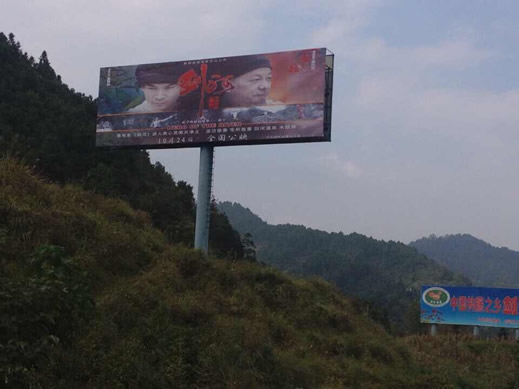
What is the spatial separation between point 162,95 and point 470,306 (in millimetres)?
11151

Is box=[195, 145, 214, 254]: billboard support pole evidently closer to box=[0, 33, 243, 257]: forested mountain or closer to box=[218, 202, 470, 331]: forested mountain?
box=[0, 33, 243, 257]: forested mountain

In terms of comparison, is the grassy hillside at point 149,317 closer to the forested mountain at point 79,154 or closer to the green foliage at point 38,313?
the green foliage at point 38,313

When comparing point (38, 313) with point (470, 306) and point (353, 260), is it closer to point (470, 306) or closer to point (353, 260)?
point (470, 306)

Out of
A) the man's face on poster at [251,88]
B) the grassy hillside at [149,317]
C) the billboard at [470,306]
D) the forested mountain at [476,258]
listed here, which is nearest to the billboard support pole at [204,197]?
the man's face on poster at [251,88]

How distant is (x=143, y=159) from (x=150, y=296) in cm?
2923

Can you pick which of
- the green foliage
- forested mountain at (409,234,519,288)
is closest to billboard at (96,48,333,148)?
the green foliage

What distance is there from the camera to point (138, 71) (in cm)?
1752

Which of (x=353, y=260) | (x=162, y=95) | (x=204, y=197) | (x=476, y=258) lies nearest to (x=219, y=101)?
(x=162, y=95)

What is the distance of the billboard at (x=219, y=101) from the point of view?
15328mm

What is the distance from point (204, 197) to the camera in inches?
628

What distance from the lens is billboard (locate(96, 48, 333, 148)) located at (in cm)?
1533

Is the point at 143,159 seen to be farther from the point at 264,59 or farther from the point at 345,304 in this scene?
the point at 345,304

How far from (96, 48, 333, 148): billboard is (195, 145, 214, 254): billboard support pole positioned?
440 millimetres

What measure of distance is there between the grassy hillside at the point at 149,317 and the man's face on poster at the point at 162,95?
581cm
